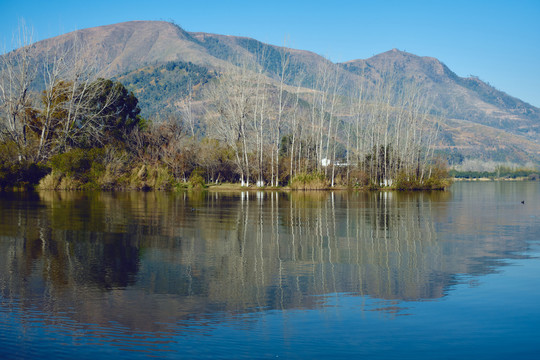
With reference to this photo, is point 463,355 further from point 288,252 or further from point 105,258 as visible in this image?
point 105,258

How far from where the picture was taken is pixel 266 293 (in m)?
9.80

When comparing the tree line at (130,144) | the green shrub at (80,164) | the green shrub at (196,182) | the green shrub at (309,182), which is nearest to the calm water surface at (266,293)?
the green shrub at (80,164)

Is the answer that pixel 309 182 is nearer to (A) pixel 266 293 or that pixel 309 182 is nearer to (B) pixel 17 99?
(B) pixel 17 99

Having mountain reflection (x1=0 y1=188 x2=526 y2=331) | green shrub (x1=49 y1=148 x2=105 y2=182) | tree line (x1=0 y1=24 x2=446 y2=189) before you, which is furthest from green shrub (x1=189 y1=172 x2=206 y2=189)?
mountain reflection (x1=0 y1=188 x2=526 y2=331)

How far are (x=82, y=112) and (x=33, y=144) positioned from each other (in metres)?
5.62

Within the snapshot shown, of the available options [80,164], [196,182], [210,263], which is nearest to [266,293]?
[210,263]

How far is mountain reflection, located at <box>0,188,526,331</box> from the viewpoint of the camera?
9.05 meters

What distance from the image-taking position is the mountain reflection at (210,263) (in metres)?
9.05

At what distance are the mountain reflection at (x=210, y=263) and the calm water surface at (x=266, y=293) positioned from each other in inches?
1.8

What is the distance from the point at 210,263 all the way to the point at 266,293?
122 inches

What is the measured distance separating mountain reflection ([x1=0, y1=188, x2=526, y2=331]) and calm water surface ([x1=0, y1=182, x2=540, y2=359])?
0.15 feet

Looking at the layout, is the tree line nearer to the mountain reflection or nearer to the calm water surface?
the mountain reflection

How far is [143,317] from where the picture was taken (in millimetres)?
8219

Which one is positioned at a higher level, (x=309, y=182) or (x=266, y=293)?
(x=309, y=182)
